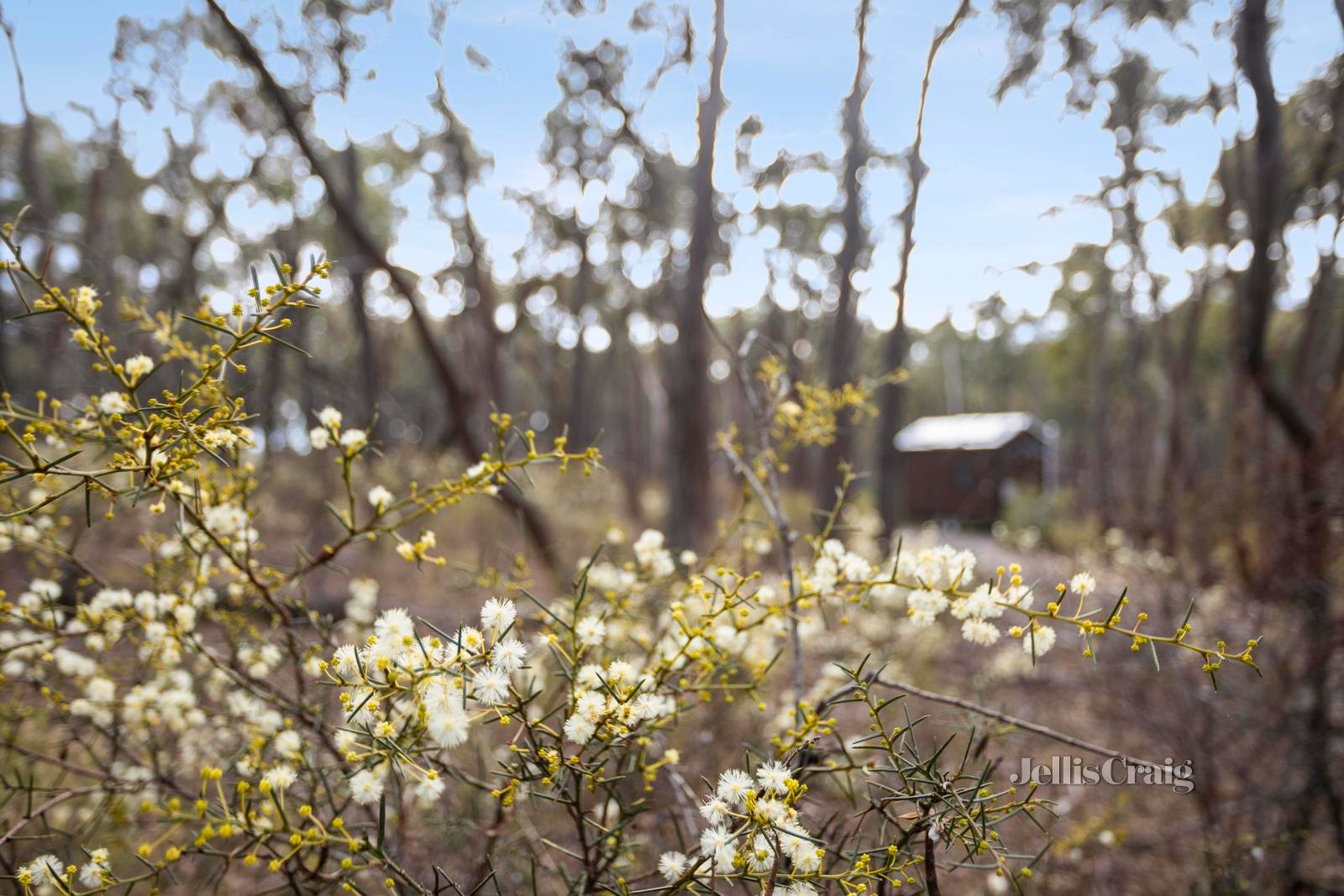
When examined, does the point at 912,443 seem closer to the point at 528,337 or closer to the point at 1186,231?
the point at 1186,231

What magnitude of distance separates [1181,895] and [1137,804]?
92cm

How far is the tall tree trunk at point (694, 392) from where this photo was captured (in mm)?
5660

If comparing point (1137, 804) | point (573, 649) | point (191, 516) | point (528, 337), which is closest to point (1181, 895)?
point (1137, 804)

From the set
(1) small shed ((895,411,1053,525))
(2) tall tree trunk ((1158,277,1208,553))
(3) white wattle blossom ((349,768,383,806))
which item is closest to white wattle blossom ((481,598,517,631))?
(3) white wattle blossom ((349,768,383,806))

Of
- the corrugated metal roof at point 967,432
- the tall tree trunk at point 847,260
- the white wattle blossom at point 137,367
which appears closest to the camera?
the white wattle blossom at point 137,367

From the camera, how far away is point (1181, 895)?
Answer: 8.09 feet

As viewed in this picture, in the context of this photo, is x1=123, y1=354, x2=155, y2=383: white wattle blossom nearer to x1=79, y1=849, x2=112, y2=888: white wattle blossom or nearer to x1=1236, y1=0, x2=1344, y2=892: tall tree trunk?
x1=79, y1=849, x2=112, y2=888: white wattle blossom

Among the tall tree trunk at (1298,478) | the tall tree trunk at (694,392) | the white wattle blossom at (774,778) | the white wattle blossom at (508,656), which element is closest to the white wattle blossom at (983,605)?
the white wattle blossom at (774,778)

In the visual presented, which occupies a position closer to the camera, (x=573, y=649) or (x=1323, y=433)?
(x=573, y=649)

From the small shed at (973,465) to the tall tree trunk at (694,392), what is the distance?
43.9ft

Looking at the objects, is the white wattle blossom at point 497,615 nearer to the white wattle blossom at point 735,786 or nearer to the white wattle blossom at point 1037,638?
the white wattle blossom at point 735,786

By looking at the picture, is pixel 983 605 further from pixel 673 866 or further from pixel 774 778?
pixel 673 866

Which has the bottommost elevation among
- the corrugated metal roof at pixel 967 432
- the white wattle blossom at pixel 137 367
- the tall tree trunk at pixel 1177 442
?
the corrugated metal roof at pixel 967 432

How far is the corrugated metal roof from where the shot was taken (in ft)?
59.5
